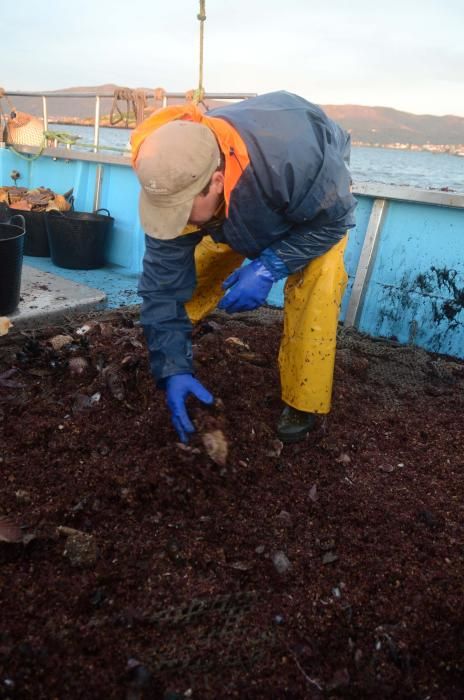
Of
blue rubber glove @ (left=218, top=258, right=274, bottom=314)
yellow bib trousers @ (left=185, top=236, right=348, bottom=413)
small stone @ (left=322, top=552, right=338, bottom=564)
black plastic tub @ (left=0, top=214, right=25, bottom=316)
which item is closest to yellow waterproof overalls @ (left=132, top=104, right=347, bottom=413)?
yellow bib trousers @ (left=185, top=236, right=348, bottom=413)

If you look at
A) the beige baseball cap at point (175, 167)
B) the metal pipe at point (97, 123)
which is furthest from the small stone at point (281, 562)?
the metal pipe at point (97, 123)

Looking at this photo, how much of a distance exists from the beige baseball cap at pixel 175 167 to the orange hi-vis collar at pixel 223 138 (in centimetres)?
5

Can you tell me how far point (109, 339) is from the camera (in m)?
3.22

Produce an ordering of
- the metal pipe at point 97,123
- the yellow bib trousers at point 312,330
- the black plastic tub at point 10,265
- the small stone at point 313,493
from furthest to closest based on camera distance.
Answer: the metal pipe at point 97,123 → the black plastic tub at point 10,265 → the yellow bib trousers at point 312,330 → the small stone at point 313,493

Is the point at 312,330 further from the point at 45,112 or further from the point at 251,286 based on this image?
the point at 45,112

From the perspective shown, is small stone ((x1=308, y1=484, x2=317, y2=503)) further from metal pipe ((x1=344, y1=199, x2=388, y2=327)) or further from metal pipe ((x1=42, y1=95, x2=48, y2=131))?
metal pipe ((x1=42, y1=95, x2=48, y2=131))

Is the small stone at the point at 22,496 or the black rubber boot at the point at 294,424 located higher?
the black rubber boot at the point at 294,424

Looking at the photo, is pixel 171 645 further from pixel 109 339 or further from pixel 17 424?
pixel 109 339

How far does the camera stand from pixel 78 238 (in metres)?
5.09

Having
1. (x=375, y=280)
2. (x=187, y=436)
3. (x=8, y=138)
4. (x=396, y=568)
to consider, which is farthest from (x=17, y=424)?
(x=8, y=138)

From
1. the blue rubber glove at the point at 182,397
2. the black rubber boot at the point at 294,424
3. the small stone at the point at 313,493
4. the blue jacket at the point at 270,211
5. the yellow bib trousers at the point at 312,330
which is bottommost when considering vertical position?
the small stone at the point at 313,493

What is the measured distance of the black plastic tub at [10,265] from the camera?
131 inches

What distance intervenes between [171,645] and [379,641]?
0.59 metres

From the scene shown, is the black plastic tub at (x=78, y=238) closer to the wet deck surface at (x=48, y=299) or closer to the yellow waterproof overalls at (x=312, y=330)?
the wet deck surface at (x=48, y=299)
